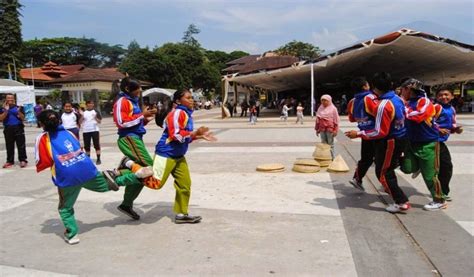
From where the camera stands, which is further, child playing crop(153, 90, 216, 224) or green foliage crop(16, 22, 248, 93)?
green foliage crop(16, 22, 248, 93)

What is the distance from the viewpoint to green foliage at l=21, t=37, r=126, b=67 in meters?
75.2

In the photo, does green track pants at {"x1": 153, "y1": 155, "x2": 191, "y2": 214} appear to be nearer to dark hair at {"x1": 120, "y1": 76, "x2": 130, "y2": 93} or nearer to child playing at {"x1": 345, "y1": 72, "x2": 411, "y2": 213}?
dark hair at {"x1": 120, "y1": 76, "x2": 130, "y2": 93}

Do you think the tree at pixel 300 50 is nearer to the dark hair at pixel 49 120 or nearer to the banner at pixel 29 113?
the banner at pixel 29 113

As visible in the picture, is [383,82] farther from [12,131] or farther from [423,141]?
[12,131]

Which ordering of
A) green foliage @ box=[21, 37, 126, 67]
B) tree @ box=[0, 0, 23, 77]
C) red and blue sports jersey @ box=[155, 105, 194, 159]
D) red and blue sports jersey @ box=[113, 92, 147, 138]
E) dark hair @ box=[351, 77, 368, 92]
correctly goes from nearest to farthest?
red and blue sports jersey @ box=[155, 105, 194, 159]
red and blue sports jersey @ box=[113, 92, 147, 138]
dark hair @ box=[351, 77, 368, 92]
tree @ box=[0, 0, 23, 77]
green foliage @ box=[21, 37, 126, 67]

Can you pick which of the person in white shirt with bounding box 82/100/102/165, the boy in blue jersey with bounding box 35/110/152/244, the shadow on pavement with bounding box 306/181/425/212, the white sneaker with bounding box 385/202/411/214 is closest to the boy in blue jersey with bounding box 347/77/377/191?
the shadow on pavement with bounding box 306/181/425/212

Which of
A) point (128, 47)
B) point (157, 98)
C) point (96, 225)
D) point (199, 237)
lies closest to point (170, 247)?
point (199, 237)

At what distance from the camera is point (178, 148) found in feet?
16.5

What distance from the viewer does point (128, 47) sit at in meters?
99.5

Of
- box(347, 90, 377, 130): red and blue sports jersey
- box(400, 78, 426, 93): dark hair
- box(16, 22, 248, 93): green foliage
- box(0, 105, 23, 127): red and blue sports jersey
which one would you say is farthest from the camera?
box(16, 22, 248, 93): green foliage

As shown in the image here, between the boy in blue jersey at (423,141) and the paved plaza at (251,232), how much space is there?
32cm

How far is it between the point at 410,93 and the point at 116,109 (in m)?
3.86

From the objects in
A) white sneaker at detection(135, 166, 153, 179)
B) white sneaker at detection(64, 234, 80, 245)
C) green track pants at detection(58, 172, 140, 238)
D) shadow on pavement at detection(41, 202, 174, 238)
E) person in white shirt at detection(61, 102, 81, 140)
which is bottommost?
shadow on pavement at detection(41, 202, 174, 238)

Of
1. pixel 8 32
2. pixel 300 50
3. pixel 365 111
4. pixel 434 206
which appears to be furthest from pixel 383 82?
pixel 300 50
